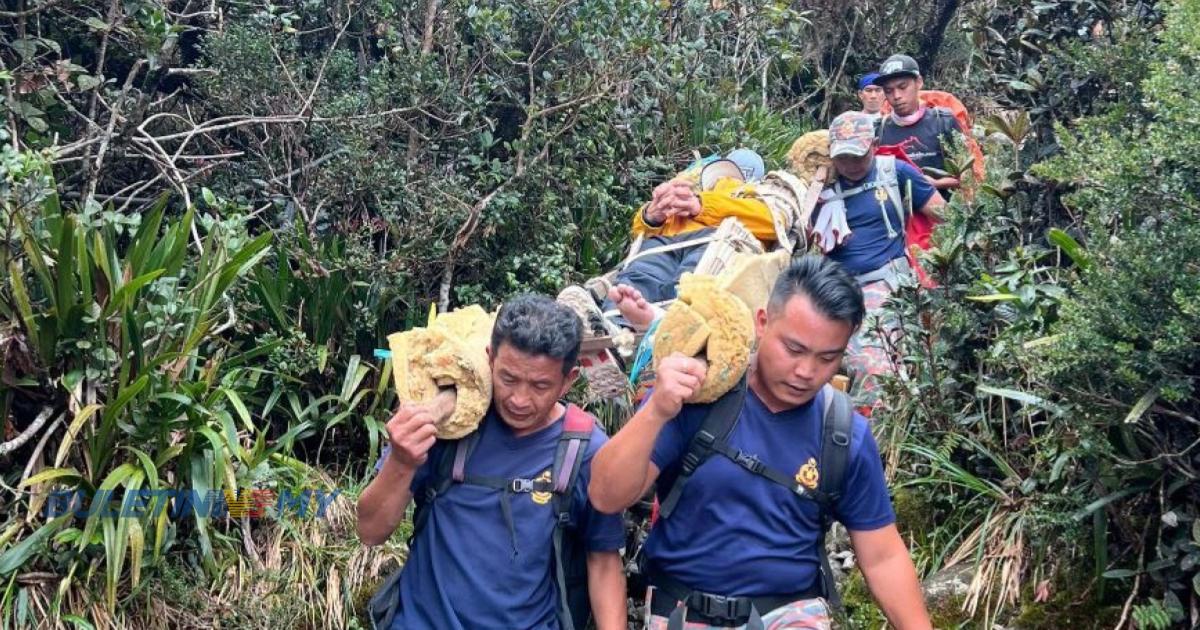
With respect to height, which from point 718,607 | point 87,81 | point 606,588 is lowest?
point 606,588

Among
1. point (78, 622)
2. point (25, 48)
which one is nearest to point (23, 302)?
point (78, 622)

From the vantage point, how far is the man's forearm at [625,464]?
9.50 ft

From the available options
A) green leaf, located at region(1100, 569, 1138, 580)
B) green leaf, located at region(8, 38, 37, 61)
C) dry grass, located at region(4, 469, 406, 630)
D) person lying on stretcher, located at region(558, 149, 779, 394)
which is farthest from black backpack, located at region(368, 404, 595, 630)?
green leaf, located at region(8, 38, 37, 61)

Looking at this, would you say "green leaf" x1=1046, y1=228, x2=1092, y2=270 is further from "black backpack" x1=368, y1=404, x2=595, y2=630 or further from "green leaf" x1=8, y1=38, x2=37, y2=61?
"green leaf" x1=8, y1=38, x2=37, y2=61

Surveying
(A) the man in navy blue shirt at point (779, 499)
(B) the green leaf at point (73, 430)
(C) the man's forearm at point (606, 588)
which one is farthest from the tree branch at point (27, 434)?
(A) the man in navy blue shirt at point (779, 499)

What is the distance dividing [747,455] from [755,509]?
5.9 inches

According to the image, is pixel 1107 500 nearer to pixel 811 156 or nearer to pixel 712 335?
pixel 712 335

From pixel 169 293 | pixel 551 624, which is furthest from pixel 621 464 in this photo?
pixel 169 293

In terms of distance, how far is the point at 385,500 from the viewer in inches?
124

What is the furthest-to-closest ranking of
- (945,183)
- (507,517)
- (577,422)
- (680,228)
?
(945,183) < (680,228) < (577,422) < (507,517)

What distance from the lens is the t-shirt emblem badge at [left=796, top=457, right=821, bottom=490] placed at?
10.3ft

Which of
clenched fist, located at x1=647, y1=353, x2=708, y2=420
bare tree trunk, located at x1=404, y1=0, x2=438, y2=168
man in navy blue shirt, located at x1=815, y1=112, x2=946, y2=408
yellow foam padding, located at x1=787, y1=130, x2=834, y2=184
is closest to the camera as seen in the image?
clenched fist, located at x1=647, y1=353, x2=708, y2=420

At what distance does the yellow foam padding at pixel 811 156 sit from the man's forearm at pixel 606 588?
11.7ft

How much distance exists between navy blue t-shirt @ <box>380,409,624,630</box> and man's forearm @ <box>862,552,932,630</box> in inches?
28.8
